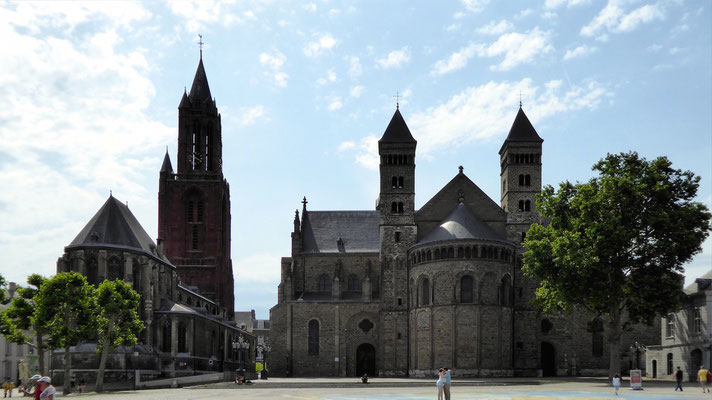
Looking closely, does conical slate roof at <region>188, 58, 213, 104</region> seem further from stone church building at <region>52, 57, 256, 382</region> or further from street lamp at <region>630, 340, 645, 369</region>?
street lamp at <region>630, 340, 645, 369</region>

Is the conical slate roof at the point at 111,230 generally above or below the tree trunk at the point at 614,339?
above

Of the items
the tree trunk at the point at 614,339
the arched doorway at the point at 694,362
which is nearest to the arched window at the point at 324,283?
the tree trunk at the point at 614,339

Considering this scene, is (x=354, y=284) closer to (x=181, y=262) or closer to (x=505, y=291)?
(x=505, y=291)

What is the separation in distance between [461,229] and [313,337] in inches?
774

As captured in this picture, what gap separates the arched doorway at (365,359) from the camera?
77.5 meters

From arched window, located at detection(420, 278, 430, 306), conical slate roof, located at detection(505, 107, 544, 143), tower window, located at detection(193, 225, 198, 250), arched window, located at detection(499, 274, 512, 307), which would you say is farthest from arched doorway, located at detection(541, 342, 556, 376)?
tower window, located at detection(193, 225, 198, 250)

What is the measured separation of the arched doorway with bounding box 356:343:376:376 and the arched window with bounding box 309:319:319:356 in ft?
14.0

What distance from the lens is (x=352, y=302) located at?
77.9 m

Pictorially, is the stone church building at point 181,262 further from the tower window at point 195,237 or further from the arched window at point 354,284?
the arched window at point 354,284

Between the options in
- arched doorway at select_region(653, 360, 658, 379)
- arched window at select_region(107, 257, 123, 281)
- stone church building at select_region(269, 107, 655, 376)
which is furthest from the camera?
stone church building at select_region(269, 107, 655, 376)

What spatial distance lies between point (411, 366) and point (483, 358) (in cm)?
766

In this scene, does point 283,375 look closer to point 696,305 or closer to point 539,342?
point 539,342

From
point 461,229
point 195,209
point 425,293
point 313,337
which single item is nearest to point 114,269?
point 313,337

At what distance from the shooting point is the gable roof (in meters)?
83.8
